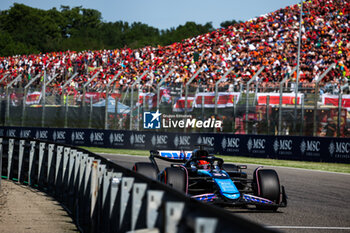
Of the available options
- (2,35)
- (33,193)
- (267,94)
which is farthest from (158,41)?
(33,193)

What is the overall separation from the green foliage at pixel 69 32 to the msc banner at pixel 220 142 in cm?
5589

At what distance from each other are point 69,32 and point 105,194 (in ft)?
347

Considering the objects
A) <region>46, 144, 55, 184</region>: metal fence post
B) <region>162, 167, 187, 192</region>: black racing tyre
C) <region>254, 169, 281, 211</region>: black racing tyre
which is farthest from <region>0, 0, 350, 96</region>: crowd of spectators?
<region>162, 167, 187, 192</region>: black racing tyre

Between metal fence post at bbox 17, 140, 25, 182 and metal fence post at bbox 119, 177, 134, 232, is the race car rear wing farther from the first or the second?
metal fence post at bbox 119, 177, 134, 232

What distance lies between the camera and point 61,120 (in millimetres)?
29031

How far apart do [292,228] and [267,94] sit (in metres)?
15.7

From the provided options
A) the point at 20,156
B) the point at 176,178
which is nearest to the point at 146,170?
the point at 176,178

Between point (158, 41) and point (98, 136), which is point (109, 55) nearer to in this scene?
point (98, 136)

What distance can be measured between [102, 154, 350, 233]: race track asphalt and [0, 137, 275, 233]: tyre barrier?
2.53 meters

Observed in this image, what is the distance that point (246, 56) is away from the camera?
108 feet

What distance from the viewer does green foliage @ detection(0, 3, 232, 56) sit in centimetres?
8656

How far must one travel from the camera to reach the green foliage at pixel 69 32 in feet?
284

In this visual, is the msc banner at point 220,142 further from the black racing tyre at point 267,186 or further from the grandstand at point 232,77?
the black racing tyre at point 267,186

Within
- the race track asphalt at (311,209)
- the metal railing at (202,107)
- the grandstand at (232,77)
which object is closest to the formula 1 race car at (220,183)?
the race track asphalt at (311,209)
